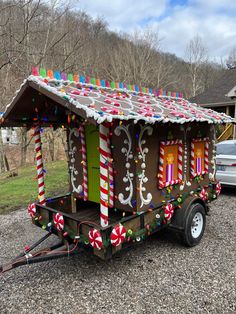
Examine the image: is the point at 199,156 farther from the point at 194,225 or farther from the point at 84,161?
the point at 84,161

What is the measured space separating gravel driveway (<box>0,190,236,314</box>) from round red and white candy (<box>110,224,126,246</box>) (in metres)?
0.71

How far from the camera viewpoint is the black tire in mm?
4527

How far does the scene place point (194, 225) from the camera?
488cm

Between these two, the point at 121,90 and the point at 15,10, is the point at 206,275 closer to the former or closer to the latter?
the point at 121,90

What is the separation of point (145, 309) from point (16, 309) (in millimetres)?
1653

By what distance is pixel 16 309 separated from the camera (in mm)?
3258

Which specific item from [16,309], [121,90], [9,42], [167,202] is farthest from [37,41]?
[16,309]

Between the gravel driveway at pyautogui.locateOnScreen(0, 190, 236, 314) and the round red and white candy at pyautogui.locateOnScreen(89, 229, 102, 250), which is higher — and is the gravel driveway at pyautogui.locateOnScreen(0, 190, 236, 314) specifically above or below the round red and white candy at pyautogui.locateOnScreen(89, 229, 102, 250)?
below

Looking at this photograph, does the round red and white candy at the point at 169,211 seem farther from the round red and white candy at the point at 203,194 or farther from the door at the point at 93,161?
the door at the point at 93,161

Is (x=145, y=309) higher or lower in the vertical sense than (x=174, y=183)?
lower

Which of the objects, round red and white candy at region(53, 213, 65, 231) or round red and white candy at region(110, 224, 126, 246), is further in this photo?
round red and white candy at region(53, 213, 65, 231)

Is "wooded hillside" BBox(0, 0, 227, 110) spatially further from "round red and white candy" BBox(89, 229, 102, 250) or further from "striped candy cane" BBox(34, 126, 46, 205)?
"round red and white candy" BBox(89, 229, 102, 250)

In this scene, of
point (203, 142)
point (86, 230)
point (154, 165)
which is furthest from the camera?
point (203, 142)

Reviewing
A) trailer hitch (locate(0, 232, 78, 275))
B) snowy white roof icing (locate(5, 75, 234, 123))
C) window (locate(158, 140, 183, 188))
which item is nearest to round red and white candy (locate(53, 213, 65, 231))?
trailer hitch (locate(0, 232, 78, 275))
